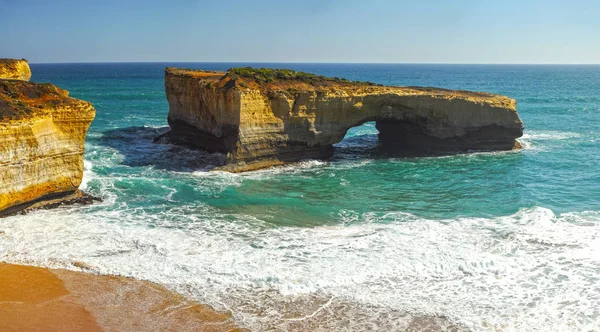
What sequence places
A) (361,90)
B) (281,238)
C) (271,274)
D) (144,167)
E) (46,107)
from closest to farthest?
1. (271,274)
2. (281,238)
3. (46,107)
4. (144,167)
5. (361,90)

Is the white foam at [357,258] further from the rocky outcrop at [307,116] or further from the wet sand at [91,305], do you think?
the rocky outcrop at [307,116]

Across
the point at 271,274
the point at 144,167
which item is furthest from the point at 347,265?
the point at 144,167

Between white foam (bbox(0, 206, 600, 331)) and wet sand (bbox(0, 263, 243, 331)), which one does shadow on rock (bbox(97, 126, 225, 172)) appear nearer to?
white foam (bbox(0, 206, 600, 331))

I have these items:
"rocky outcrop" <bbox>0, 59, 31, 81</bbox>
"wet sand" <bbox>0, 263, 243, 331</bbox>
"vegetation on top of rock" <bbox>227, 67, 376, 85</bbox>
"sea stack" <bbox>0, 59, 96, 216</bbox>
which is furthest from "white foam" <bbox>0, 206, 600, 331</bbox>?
"rocky outcrop" <bbox>0, 59, 31, 81</bbox>

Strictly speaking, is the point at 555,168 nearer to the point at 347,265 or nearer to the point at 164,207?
the point at 347,265

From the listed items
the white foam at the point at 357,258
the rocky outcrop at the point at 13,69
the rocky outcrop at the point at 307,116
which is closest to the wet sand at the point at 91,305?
the white foam at the point at 357,258

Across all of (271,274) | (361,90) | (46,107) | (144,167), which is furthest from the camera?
(361,90)
